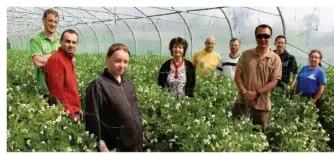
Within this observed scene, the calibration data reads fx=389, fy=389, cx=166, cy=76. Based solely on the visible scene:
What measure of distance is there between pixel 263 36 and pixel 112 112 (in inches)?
72.4

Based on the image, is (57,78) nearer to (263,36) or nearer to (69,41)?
(69,41)

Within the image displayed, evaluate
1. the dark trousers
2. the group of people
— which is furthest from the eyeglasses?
the dark trousers

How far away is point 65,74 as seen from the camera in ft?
10.5

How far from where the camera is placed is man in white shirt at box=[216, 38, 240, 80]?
5180mm

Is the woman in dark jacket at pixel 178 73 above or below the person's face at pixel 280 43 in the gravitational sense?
below

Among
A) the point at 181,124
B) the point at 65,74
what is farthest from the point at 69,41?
the point at 181,124

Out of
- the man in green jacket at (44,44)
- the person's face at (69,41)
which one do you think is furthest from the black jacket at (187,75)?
the person's face at (69,41)

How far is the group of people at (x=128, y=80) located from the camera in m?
2.54

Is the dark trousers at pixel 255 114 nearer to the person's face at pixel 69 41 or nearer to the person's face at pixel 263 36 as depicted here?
the person's face at pixel 263 36

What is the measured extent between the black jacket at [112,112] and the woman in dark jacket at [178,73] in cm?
156

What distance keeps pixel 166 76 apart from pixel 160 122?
0.74 m

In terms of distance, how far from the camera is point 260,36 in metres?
3.72

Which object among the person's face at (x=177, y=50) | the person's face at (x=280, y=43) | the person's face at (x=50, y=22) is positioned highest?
the person's face at (x=50, y=22)

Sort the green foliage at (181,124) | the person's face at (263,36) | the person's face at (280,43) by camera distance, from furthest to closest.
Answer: the person's face at (280,43) < the person's face at (263,36) < the green foliage at (181,124)
